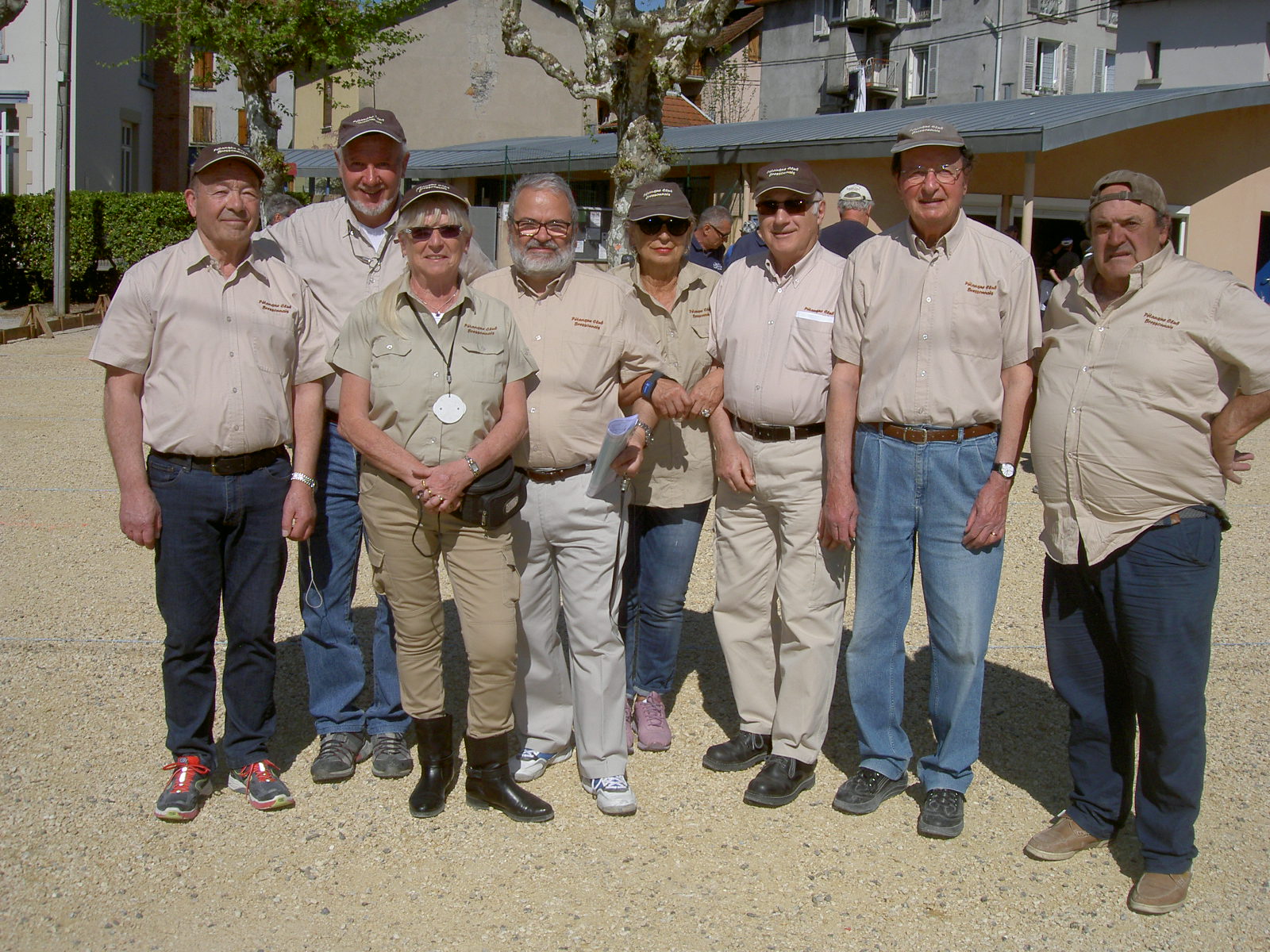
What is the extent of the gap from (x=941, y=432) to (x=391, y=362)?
5.67 feet

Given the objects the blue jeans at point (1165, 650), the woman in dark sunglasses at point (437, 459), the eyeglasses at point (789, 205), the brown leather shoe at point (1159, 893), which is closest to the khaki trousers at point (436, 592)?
the woman in dark sunglasses at point (437, 459)

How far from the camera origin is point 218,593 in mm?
3846

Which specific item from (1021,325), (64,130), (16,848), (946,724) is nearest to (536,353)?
(1021,325)

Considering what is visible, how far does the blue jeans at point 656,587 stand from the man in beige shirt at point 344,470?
918 mm

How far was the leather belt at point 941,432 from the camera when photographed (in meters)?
3.65

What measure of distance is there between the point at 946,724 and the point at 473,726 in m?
1.56

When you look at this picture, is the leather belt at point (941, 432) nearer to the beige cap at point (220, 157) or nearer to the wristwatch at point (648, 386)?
the wristwatch at point (648, 386)

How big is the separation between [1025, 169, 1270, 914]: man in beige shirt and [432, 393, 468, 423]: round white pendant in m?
1.78

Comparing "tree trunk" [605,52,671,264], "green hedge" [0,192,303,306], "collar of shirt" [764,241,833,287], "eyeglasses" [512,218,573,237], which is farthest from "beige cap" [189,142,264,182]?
"green hedge" [0,192,303,306]

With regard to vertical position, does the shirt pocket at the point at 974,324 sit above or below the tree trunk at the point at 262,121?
below

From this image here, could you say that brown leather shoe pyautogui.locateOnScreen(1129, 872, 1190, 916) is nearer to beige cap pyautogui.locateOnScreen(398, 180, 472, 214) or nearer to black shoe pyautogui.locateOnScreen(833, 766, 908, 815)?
black shoe pyautogui.locateOnScreen(833, 766, 908, 815)

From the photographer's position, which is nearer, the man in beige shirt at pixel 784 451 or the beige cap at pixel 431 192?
the beige cap at pixel 431 192

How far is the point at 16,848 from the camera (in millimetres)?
3543

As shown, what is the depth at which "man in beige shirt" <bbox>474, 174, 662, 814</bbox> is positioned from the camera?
3891 millimetres
